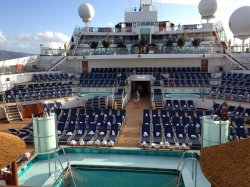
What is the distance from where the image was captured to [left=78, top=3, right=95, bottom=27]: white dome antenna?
108 feet

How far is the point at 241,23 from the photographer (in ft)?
85.6

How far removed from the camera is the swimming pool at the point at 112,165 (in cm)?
745

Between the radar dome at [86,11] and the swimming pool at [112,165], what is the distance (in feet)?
87.5

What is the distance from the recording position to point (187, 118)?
550 inches

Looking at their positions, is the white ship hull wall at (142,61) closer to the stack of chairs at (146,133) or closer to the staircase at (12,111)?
the staircase at (12,111)

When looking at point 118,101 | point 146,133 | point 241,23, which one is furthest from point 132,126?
point 241,23

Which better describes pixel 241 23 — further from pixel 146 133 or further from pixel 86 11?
pixel 146 133

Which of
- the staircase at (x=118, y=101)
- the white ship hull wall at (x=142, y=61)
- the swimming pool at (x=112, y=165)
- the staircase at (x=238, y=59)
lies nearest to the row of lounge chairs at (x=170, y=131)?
the swimming pool at (x=112, y=165)

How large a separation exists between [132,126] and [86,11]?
22.3 meters

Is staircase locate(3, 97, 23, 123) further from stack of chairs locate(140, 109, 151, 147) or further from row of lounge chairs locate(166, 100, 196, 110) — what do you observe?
row of lounge chairs locate(166, 100, 196, 110)

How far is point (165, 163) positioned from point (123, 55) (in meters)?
17.9

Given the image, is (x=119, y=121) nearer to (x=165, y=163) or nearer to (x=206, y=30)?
(x=165, y=163)

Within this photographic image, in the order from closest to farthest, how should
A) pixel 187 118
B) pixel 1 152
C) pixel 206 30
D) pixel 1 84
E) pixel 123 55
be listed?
pixel 1 152 → pixel 187 118 → pixel 1 84 → pixel 123 55 → pixel 206 30

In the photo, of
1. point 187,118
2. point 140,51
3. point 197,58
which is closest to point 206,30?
point 197,58
